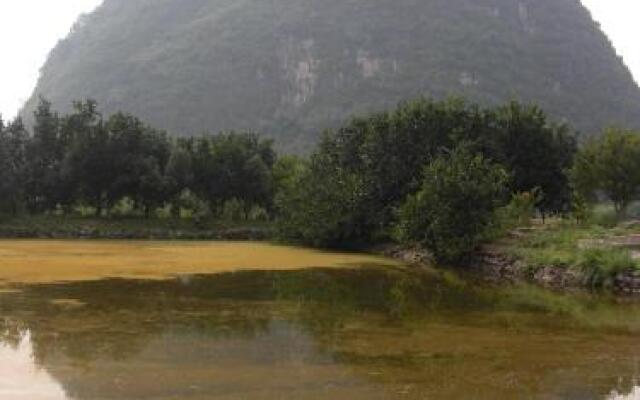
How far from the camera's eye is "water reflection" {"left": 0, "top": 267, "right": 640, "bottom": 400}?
1273cm

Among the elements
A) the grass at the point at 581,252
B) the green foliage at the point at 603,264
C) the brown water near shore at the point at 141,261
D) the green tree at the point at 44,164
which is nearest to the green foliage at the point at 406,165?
the brown water near shore at the point at 141,261

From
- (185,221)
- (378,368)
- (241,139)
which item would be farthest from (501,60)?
(378,368)

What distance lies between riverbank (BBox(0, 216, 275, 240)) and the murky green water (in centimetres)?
3542

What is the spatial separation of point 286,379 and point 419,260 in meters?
30.5

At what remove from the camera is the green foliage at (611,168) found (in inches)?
2044

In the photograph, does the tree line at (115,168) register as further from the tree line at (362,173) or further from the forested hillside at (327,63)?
the forested hillside at (327,63)

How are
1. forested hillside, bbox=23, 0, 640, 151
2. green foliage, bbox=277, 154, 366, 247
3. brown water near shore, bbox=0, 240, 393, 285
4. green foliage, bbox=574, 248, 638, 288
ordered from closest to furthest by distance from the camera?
green foliage, bbox=574, 248, 638, 288 < brown water near shore, bbox=0, 240, 393, 285 < green foliage, bbox=277, 154, 366, 247 < forested hillside, bbox=23, 0, 640, 151

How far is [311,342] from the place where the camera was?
1661 centimetres

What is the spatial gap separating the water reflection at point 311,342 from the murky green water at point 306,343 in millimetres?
40

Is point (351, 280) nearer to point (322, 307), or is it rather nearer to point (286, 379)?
point (322, 307)

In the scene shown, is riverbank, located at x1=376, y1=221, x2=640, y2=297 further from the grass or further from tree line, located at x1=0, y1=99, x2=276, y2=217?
tree line, located at x1=0, y1=99, x2=276, y2=217

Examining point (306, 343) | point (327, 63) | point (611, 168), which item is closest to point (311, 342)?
point (306, 343)

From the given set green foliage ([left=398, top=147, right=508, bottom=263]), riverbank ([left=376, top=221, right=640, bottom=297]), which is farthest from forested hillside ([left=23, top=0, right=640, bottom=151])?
riverbank ([left=376, top=221, right=640, bottom=297])

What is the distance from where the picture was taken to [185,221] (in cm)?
6688
